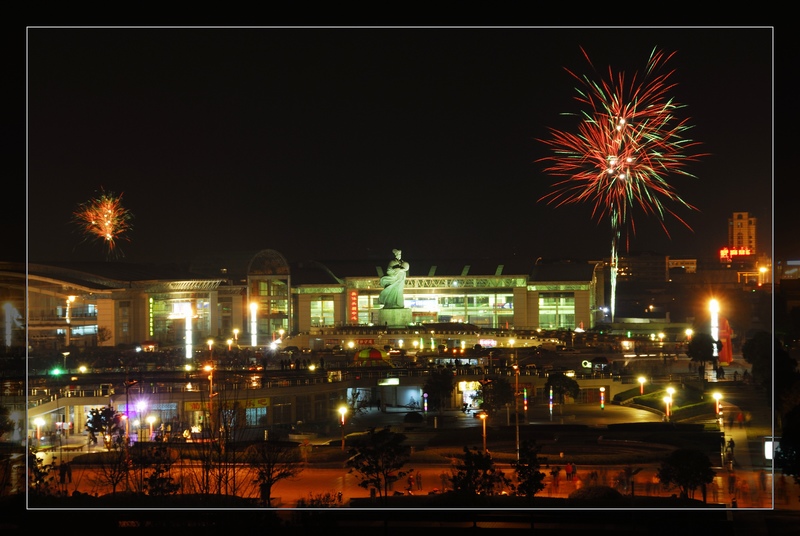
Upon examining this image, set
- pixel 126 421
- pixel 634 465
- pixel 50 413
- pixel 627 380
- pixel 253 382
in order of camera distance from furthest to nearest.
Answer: pixel 627 380, pixel 253 382, pixel 50 413, pixel 126 421, pixel 634 465

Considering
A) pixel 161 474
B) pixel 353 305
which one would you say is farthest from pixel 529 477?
pixel 353 305

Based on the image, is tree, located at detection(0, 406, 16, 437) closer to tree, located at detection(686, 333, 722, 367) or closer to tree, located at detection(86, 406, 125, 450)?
tree, located at detection(86, 406, 125, 450)

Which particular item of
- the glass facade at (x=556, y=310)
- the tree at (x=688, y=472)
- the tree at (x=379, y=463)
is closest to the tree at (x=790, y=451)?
the tree at (x=688, y=472)

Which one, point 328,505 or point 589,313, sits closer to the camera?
point 328,505

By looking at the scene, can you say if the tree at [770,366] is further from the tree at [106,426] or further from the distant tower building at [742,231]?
the distant tower building at [742,231]

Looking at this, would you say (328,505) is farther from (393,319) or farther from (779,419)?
(393,319)

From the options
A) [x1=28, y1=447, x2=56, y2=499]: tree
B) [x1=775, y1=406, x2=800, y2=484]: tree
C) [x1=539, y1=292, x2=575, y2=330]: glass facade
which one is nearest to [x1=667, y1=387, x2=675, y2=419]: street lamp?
[x1=775, y1=406, x2=800, y2=484]: tree

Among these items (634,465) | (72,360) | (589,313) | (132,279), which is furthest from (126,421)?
(589,313)
